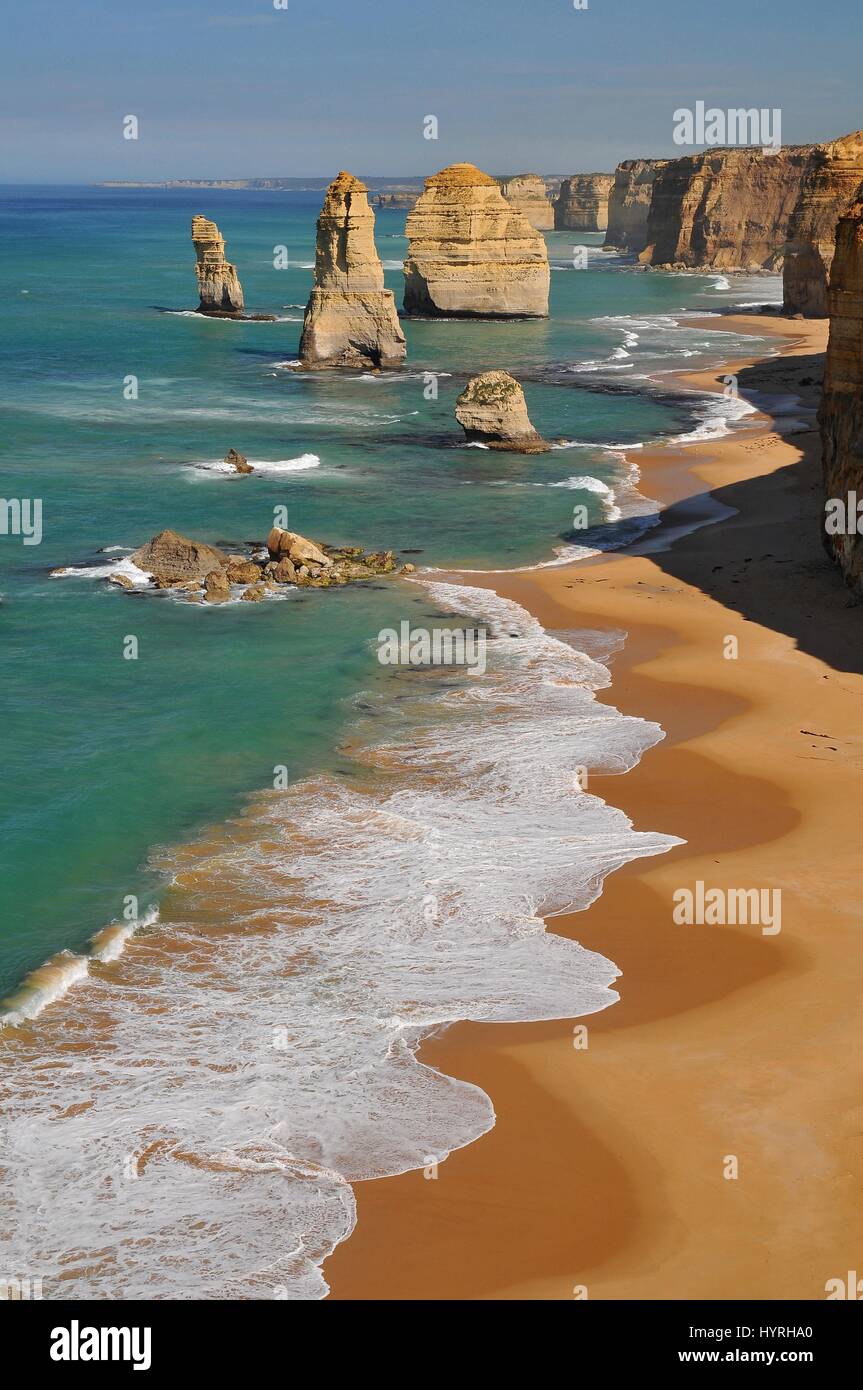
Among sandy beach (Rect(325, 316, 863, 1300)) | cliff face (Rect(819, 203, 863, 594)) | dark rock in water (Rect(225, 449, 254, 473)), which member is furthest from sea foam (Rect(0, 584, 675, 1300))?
dark rock in water (Rect(225, 449, 254, 473))

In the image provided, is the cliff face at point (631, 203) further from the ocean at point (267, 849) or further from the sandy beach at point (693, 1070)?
the sandy beach at point (693, 1070)

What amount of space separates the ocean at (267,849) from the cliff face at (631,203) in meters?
126

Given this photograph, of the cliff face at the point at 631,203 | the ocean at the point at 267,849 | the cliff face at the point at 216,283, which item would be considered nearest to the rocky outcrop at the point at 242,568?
the ocean at the point at 267,849

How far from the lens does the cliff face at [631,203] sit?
159 meters

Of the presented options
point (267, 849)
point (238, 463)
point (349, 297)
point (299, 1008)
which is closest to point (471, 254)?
point (349, 297)

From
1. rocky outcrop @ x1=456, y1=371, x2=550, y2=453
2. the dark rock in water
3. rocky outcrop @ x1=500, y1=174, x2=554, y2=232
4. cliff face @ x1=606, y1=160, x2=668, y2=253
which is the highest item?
rocky outcrop @ x1=500, y1=174, x2=554, y2=232

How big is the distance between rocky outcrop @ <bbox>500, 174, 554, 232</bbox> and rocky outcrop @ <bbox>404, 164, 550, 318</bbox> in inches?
4292

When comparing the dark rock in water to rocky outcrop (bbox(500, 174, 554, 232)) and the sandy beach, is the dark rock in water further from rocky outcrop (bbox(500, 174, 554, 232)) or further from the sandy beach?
rocky outcrop (bbox(500, 174, 554, 232))

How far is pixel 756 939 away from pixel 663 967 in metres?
1.23

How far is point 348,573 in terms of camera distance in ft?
106

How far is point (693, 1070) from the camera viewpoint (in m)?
13.4

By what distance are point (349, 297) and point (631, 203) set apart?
354 feet

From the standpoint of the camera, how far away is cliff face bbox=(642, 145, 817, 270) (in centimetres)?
11981

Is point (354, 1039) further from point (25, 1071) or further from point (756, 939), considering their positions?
point (756, 939)
